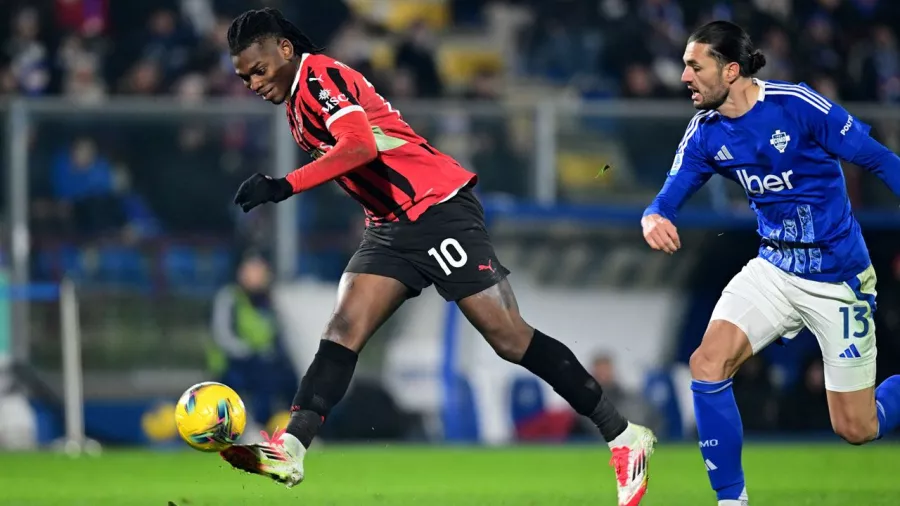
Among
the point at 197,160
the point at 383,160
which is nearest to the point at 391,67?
the point at 197,160

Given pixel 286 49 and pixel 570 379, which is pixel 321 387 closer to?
pixel 570 379

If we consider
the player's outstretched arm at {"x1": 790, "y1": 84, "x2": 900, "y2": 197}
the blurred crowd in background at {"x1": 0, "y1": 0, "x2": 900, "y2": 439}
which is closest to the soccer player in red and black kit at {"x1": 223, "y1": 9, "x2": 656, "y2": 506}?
the player's outstretched arm at {"x1": 790, "y1": 84, "x2": 900, "y2": 197}

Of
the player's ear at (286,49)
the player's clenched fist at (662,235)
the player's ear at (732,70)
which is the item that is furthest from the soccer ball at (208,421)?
the player's ear at (732,70)

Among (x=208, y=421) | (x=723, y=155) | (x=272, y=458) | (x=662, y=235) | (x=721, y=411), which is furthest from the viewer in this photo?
(x=723, y=155)

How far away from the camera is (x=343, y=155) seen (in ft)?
20.0

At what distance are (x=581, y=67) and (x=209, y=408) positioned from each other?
11288 millimetres

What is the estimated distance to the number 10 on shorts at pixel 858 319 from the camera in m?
6.46

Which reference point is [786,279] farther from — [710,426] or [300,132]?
[300,132]

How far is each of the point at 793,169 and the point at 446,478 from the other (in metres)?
4.25

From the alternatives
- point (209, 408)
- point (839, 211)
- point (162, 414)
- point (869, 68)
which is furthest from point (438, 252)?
point (869, 68)

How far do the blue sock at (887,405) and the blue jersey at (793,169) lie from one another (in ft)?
2.18

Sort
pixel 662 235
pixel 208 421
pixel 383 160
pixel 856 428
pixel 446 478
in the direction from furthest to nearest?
1. pixel 446 478
2. pixel 383 160
3. pixel 856 428
4. pixel 662 235
5. pixel 208 421

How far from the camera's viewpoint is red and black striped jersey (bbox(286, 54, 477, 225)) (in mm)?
6398

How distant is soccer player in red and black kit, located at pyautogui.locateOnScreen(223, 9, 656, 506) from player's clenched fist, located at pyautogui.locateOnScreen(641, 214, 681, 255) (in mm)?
768
